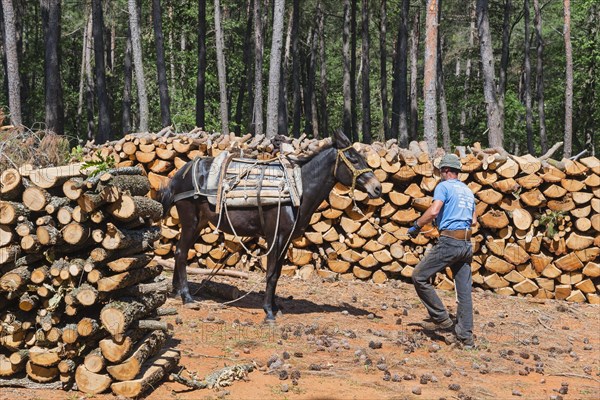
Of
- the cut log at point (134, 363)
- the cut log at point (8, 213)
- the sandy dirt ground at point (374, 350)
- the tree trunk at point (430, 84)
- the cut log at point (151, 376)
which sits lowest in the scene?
the sandy dirt ground at point (374, 350)

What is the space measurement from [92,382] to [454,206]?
4506mm

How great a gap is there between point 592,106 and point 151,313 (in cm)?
2794

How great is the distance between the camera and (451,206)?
781 cm

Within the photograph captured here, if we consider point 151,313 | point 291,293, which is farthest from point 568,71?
point 151,313

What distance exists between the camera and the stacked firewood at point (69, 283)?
5430 mm

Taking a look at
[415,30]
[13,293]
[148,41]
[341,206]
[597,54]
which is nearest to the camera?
[13,293]

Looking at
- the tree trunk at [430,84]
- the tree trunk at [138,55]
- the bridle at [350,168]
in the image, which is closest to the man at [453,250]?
the bridle at [350,168]

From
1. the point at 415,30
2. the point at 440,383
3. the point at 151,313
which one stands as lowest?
the point at 440,383

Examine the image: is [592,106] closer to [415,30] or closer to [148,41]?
[415,30]

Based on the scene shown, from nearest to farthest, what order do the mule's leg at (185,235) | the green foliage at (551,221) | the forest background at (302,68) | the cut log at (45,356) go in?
the cut log at (45,356) < the mule's leg at (185,235) < the green foliage at (551,221) < the forest background at (302,68)

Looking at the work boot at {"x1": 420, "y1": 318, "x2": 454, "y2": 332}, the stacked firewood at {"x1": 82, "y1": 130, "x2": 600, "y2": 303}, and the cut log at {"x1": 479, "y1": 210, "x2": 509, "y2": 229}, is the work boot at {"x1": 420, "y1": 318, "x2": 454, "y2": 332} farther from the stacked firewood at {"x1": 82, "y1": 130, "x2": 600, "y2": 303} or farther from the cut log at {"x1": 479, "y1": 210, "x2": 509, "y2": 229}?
the cut log at {"x1": 479, "y1": 210, "x2": 509, "y2": 229}

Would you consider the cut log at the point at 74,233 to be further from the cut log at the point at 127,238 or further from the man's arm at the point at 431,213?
the man's arm at the point at 431,213

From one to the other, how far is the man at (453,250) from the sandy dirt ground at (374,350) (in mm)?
383

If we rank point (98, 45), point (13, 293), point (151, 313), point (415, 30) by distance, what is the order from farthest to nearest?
point (415, 30)
point (98, 45)
point (151, 313)
point (13, 293)
